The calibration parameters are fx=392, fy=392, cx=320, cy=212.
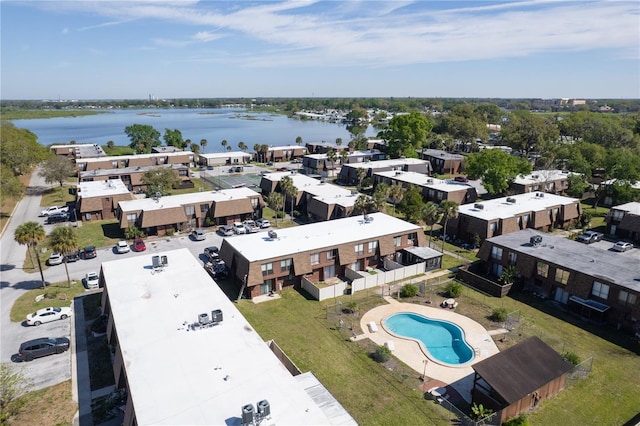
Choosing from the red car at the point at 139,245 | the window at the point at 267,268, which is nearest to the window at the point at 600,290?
the window at the point at 267,268

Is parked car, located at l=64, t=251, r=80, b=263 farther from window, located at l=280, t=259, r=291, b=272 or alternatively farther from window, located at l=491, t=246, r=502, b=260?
window, located at l=491, t=246, r=502, b=260

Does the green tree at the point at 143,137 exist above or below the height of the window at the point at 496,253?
above

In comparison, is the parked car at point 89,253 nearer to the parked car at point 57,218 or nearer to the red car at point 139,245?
the red car at point 139,245

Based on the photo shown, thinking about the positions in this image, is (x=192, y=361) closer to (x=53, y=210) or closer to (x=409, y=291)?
(x=409, y=291)

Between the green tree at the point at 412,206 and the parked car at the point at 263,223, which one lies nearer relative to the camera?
the green tree at the point at 412,206

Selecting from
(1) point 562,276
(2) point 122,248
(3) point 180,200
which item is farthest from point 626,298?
(3) point 180,200
